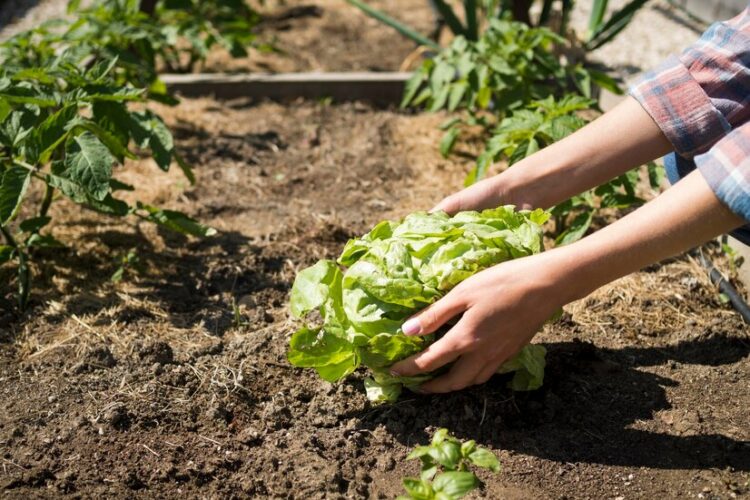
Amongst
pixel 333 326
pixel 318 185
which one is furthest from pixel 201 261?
pixel 333 326

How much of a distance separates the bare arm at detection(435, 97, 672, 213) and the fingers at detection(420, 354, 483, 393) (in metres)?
0.60

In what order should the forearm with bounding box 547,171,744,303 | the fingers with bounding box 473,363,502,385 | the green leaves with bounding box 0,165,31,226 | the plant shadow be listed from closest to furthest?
the forearm with bounding box 547,171,744,303, the fingers with bounding box 473,363,502,385, the plant shadow, the green leaves with bounding box 0,165,31,226

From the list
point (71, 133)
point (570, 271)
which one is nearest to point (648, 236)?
Result: point (570, 271)

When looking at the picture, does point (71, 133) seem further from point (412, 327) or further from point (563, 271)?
point (563, 271)

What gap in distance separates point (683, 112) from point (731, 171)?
23.7 inches

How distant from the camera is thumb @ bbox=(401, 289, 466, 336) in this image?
2.17m

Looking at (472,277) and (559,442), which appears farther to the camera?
(559,442)

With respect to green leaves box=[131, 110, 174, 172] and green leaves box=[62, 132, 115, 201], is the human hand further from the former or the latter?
green leaves box=[131, 110, 174, 172]

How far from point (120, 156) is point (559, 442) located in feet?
6.70

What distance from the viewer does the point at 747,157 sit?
79.4 inches

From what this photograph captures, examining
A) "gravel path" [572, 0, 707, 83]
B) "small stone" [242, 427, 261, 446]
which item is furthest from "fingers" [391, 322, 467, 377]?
"gravel path" [572, 0, 707, 83]

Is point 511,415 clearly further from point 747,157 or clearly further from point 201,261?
point 201,261

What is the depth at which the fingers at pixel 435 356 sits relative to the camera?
7.16 ft

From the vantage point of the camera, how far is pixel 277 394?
8.67ft
